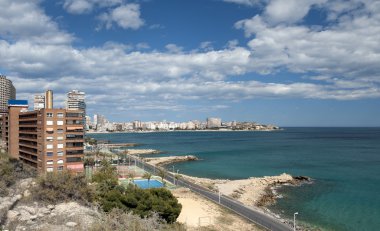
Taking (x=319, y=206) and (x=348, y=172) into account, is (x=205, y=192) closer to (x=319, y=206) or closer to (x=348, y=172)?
(x=319, y=206)

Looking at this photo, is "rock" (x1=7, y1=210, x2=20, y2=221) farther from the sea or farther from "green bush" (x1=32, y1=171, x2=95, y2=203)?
the sea

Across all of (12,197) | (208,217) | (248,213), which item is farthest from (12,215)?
(248,213)

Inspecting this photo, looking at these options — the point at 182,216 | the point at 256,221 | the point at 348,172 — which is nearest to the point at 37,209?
the point at 182,216

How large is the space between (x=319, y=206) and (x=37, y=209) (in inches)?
1809

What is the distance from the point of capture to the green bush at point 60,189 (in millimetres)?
34312

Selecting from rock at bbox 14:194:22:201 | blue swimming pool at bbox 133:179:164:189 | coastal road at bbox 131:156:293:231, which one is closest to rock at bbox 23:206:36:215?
rock at bbox 14:194:22:201

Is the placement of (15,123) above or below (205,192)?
above

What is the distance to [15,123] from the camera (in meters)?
85.6

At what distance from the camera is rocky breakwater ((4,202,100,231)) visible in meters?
25.0

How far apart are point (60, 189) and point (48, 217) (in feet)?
26.2

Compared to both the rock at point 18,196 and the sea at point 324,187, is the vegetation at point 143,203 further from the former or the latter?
the sea at point 324,187

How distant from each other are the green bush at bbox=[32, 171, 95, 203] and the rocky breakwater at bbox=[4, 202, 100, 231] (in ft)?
5.23

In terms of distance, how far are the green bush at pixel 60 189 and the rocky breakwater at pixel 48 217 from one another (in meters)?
1.59

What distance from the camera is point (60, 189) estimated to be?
119 feet
